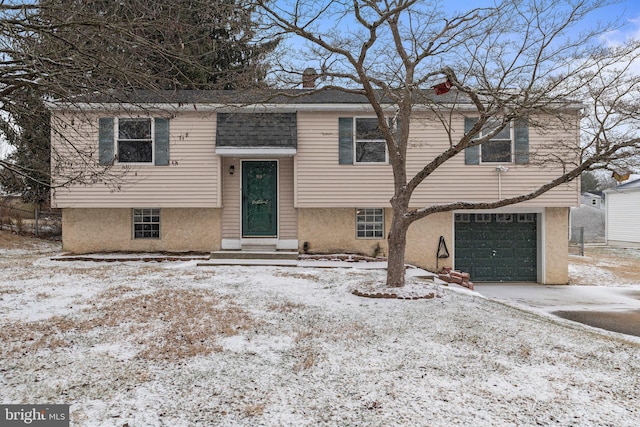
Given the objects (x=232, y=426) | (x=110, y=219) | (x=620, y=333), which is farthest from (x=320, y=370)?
(x=110, y=219)

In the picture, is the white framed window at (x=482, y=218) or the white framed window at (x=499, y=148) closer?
the white framed window at (x=499, y=148)

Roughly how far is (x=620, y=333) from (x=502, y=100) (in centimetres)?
391

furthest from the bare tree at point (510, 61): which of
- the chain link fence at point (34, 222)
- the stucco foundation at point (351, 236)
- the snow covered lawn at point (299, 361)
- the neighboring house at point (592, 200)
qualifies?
the neighboring house at point (592, 200)

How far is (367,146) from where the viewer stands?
1141cm

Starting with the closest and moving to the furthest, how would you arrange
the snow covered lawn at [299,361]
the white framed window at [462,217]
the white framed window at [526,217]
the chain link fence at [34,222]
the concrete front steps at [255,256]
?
the snow covered lawn at [299,361], the concrete front steps at [255,256], the white framed window at [462,217], the white framed window at [526,217], the chain link fence at [34,222]

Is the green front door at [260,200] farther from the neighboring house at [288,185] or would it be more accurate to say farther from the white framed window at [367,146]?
the white framed window at [367,146]

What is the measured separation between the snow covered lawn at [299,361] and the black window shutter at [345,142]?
5157mm

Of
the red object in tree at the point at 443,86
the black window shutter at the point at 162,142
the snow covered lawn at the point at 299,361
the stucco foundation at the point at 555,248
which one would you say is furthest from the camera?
the stucco foundation at the point at 555,248

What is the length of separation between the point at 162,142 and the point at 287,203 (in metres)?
3.70

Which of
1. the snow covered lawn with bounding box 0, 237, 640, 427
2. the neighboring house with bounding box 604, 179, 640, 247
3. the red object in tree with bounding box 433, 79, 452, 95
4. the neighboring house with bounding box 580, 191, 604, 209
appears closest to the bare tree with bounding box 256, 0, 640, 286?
the red object in tree with bounding box 433, 79, 452, 95

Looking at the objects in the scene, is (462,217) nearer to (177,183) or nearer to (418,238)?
(418,238)

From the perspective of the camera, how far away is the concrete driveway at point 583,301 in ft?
23.6

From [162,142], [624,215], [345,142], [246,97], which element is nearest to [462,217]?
[345,142]

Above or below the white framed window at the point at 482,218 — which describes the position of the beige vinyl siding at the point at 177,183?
above
